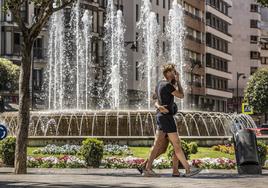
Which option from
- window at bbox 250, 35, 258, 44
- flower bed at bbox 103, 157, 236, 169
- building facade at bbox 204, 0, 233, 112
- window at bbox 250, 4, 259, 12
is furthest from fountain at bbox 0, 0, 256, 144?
window at bbox 250, 4, 259, 12

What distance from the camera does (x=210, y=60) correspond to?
104750 mm

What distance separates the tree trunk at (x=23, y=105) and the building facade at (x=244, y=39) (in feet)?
348

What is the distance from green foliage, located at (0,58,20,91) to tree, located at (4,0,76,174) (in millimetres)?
46418

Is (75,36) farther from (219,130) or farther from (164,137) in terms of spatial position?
(164,137)

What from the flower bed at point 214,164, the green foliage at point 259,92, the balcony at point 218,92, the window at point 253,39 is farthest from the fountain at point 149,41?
the window at point 253,39

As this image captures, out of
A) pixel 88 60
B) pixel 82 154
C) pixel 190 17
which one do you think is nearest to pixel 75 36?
pixel 88 60

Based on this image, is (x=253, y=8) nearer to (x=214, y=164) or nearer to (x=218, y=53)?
(x=218, y=53)

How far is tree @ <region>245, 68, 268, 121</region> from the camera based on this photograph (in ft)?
260

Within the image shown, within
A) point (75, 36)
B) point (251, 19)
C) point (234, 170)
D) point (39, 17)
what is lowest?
point (234, 170)

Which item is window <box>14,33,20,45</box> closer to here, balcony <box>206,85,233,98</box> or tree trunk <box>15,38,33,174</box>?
balcony <box>206,85,233,98</box>

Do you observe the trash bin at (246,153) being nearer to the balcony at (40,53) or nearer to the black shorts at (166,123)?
the black shorts at (166,123)

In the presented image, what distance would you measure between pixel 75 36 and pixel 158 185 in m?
61.8

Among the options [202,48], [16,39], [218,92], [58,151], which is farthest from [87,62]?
[58,151]

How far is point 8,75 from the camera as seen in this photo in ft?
205
